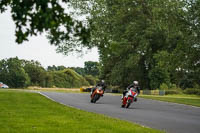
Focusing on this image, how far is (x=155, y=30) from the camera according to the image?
148ft

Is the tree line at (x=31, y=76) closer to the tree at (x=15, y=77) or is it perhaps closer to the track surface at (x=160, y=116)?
the tree at (x=15, y=77)

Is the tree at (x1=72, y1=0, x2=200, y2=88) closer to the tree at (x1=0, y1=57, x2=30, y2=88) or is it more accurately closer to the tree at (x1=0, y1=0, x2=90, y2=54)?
the tree at (x1=0, y1=0, x2=90, y2=54)

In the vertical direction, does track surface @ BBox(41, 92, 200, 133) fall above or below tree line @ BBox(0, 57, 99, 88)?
below

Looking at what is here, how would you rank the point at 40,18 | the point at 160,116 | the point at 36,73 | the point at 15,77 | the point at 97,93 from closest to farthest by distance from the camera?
the point at 40,18 < the point at 160,116 < the point at 97,93 < the point at 15,77 < the point at 36,73

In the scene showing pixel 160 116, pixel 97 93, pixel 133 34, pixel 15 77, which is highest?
pixel 133 34

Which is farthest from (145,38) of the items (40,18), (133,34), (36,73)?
(36,73)

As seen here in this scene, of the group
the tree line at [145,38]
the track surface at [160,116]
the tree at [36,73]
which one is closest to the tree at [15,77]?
the tree at [36,73]

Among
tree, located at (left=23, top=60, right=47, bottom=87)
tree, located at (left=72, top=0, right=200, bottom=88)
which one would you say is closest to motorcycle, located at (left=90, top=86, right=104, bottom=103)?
tree, located at (left=72, top=0, right=200, bottom=88)

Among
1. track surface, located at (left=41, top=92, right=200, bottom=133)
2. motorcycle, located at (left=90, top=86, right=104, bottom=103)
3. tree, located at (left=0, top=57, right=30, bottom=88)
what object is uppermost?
tree, located at (left=0, top=57, right=30, bottom=88)

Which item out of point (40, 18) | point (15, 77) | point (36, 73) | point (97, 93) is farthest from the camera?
point (36, 73)

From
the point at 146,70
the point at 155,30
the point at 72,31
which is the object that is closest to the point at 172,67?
the point at 155,30

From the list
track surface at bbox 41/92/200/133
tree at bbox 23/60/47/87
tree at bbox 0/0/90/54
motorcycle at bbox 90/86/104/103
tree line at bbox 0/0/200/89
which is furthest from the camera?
tree at bbox 23/60/47/87

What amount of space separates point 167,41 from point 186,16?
1018 centimetres

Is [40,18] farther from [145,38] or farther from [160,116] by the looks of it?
[145,38]
